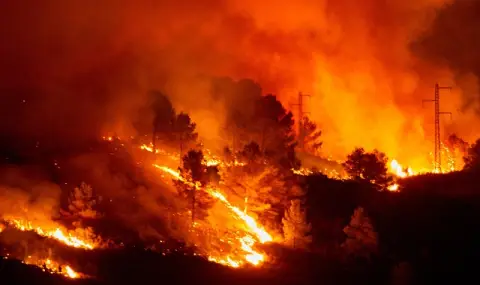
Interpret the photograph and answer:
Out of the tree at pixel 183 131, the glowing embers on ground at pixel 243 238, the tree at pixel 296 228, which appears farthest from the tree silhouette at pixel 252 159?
the tree at pixel 183 131

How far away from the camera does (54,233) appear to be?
166 ft

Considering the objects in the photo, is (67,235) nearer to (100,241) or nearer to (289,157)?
(100,241)

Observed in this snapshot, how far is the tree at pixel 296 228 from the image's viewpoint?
182ft

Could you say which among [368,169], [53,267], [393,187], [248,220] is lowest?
[53,267]

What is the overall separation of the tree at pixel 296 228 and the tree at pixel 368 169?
1344cm

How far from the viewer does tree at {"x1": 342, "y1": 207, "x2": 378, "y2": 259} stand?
5491 cm

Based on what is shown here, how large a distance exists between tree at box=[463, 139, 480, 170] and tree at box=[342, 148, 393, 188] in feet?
32.0

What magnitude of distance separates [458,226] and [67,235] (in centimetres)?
3213

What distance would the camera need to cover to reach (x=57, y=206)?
53.2 metres

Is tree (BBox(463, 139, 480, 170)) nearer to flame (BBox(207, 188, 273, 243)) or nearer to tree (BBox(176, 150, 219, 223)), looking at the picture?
flame (BBox(207, 188, 273, 243))

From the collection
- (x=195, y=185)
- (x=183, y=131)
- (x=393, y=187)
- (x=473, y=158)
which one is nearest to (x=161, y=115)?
(x=183, y=131)

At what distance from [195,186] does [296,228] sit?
8852mm

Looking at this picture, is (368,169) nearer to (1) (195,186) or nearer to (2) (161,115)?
(1) (195,186)

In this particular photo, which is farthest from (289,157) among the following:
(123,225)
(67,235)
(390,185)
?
(67,235)
